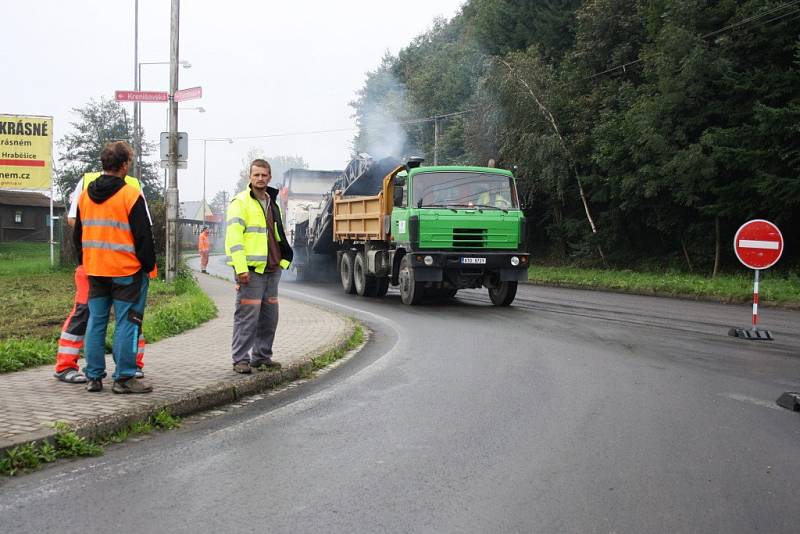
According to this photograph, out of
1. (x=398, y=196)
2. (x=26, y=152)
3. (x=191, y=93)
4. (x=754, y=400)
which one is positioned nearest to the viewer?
(x=754, y=400)

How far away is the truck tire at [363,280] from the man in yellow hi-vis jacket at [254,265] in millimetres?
10711

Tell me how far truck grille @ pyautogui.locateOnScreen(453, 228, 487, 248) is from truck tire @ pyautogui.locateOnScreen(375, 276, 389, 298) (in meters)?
3.41

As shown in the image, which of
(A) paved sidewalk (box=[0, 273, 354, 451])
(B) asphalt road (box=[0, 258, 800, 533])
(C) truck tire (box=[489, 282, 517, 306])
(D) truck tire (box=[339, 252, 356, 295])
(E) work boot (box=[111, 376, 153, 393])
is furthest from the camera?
(D) truck tire (box=[339, 252, 356, 295])

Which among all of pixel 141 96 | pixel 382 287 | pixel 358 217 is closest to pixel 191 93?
pixel 141 96

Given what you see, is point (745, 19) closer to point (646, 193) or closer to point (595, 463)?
point (646, 193)

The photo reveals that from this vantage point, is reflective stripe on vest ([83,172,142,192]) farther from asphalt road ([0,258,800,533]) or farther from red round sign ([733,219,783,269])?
red round sign ([733,219,783,269])

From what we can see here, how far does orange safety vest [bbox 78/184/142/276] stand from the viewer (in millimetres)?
6238

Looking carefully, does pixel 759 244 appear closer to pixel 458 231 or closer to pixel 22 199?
pixel 458 231

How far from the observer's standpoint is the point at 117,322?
632 centimetres

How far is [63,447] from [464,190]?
11794 mm

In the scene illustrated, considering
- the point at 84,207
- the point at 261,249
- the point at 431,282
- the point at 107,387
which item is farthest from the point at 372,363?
the point at 431,282

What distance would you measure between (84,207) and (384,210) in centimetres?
1092

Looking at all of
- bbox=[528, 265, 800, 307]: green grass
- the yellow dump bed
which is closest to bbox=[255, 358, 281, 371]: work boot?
the yellow dump bed

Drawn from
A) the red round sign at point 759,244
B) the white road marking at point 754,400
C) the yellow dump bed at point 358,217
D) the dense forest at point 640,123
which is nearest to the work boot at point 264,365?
the white road marking at point 754,400
